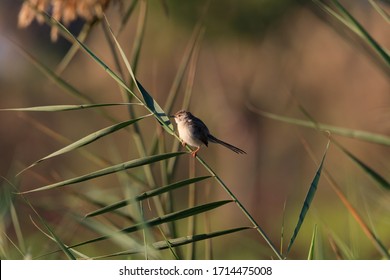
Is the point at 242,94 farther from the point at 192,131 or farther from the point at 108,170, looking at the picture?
the point at 108,170

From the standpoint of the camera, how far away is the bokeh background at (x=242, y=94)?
1298cm

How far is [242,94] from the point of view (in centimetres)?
1401

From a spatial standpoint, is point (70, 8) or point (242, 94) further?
point (242, 94)

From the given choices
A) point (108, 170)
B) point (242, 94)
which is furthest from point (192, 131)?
point (242, 94)

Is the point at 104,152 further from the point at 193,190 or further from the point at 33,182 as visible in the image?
the point at 193,190

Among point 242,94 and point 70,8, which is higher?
point 242,94

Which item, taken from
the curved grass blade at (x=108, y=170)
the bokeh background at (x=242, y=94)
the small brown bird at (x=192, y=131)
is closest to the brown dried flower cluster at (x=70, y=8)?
the small brown bird at (x=192, y=131)

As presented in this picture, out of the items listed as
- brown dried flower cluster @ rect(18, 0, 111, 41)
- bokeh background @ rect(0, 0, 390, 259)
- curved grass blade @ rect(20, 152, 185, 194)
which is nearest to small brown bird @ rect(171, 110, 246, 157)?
brown dried flower cluster @ rect(18, 0, 111, 41)

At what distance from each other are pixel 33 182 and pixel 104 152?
2743 mm

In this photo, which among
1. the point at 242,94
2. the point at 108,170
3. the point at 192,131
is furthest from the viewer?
the point at 242,94

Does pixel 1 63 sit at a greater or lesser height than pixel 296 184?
greater

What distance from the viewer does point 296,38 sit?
48.6 ft

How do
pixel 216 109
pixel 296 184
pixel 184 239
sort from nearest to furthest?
pixel 184 239
pixel 216 109
pixel 296 184
